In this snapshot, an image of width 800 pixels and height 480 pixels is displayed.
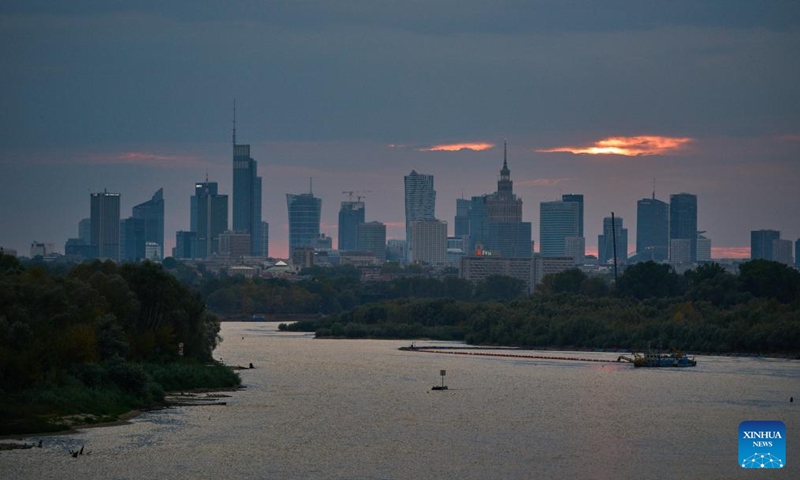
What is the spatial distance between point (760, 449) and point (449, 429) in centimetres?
2498

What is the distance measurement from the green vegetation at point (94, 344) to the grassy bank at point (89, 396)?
7 cm

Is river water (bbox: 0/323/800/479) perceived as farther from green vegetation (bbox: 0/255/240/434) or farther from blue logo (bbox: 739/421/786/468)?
green vegetation (bbox: 0/255/240/434)

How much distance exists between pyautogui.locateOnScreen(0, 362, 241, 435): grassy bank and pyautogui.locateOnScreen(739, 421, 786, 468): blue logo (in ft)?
116

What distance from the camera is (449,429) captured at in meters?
84.8

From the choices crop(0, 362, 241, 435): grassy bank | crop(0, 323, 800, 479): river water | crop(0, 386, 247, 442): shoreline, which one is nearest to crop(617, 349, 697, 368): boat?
crop(0, 323, 800, 479): river water

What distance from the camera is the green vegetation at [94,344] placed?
78125 millimetres

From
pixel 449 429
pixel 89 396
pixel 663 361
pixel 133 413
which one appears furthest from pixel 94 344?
pixel 663 361

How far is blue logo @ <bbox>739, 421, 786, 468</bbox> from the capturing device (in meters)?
64.2

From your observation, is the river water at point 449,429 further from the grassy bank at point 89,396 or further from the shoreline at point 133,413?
the grassy bank at point 89,396

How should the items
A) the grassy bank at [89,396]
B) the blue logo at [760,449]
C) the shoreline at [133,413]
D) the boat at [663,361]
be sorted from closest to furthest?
the blue logo at [760,449] < the shoreline at [133,413] < the grassy bank at [89,396] < the boat at [663,361]

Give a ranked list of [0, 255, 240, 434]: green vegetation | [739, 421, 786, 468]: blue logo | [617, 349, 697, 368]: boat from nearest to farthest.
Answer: [739, 421, 786, 468]: blue logo, [0, 255, 240, 434]: green vegetation, [617, 349, 697, 368]: boat

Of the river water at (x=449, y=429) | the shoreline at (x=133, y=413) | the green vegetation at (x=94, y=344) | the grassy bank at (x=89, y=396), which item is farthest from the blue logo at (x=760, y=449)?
the green vegetation at (x=94, y=344)

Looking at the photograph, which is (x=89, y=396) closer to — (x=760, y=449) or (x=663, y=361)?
(x=760, y=449)

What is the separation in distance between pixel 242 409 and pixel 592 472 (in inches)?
1207
